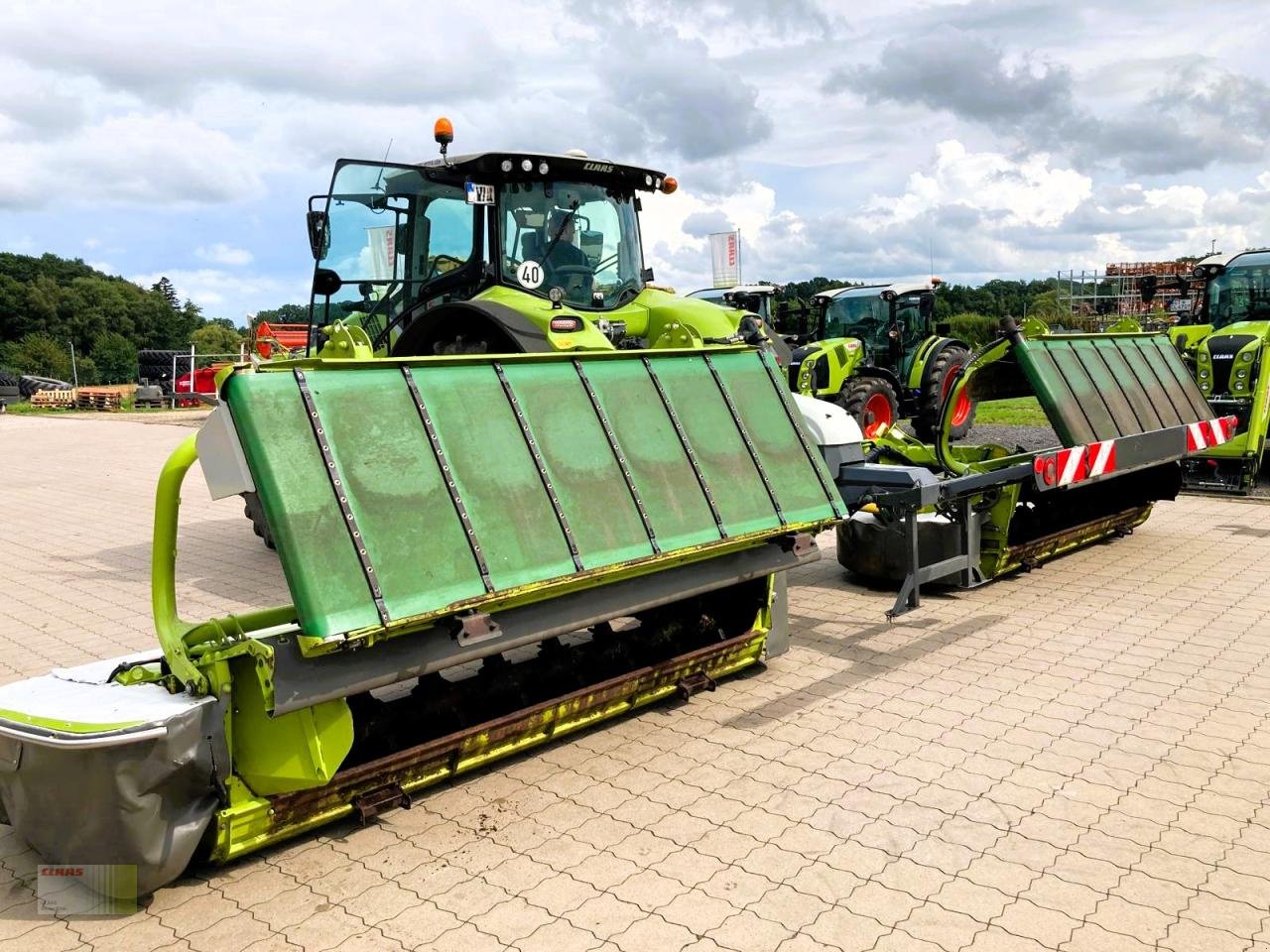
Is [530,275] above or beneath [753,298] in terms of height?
beneath

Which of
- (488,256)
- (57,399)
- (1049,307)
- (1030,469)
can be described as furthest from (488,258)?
(57,399)

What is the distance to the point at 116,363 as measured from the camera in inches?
2082

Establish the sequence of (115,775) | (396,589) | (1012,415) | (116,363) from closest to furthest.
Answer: (115,775), (396,589), (1012,415), (116,363)

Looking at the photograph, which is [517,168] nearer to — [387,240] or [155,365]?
[387,240]

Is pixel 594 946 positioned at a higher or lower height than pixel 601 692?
lower

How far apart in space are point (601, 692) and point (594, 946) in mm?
1571

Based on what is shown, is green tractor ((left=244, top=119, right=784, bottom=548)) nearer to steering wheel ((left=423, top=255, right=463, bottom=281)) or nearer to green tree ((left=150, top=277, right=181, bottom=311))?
steering wheel ((left=423, top=255, right=463, bottom=281))

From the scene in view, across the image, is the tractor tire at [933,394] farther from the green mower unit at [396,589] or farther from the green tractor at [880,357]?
the green mower unit at [396,589]

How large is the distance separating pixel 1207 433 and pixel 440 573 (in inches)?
280

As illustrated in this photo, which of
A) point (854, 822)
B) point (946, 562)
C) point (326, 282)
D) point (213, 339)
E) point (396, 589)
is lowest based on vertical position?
point (854, 822)

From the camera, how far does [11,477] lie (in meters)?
15.5

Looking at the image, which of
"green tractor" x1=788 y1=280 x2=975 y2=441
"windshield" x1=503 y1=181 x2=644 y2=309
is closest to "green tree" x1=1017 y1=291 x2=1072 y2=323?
"green tractor" x1=788 y1=280 x2=975 y2=441

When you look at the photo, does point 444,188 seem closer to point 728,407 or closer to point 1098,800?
point 728,407

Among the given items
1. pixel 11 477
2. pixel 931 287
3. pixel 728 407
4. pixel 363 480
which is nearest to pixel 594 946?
pixel 363 480
